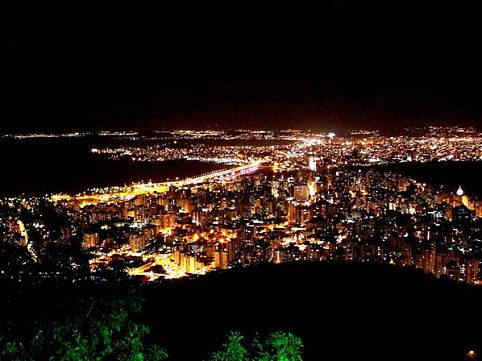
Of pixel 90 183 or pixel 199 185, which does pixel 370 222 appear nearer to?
pixel 199 185

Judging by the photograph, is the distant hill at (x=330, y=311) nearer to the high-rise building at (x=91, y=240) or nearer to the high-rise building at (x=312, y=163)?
the high-rise building at (x=91, y=240)

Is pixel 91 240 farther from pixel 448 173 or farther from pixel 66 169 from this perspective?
pixel 448 173

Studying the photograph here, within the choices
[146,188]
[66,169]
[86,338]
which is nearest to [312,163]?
[146,188]

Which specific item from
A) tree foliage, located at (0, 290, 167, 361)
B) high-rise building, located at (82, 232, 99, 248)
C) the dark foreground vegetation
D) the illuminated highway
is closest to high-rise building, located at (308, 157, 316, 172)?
the illuminated highway

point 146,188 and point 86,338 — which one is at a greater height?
point 86,338

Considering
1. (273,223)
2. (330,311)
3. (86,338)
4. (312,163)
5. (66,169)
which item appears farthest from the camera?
(312,163)

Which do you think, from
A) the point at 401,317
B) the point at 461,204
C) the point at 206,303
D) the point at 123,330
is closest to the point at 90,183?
the point at 461,204
